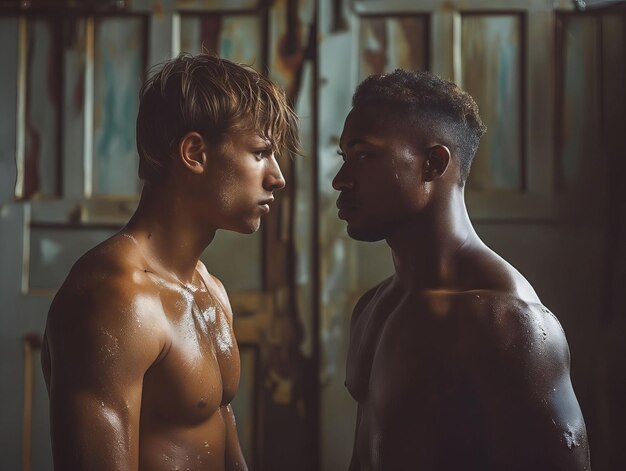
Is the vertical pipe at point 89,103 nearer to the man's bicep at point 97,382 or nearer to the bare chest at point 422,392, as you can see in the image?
the man's bicep at point 97,382

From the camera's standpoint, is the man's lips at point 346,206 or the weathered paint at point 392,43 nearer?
the man's lips at point 346,206

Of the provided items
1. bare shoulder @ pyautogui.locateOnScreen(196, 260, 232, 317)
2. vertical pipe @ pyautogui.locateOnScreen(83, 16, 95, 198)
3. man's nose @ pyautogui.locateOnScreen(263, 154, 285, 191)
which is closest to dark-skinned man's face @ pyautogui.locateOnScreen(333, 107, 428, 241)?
man's nose @ pyautogui.locateOnScreen(263, 154, 285, 191)

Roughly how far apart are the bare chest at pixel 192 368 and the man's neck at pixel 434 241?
407 millimetres

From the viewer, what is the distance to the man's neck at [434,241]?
1396 millimetres

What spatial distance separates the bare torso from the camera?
124cm

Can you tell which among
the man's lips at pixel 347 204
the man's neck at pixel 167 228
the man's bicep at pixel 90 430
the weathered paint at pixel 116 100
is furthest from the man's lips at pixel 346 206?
the weathered paint at pixel 116 100

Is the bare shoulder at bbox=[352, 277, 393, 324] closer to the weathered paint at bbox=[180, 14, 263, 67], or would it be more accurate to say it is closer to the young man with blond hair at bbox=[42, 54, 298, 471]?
the young man with blond hair at bbox=[42, 54, 298, 471]

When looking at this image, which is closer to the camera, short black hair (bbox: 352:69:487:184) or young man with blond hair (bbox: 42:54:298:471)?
young man with blond hair (bbox: 42:54:298:471)

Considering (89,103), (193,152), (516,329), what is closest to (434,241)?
(516,329)

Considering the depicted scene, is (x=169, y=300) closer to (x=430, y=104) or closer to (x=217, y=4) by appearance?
(x=430, y=104)

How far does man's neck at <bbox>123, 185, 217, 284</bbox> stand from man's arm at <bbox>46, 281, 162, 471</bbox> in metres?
0.17

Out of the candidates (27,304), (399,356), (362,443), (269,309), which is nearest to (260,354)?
(269,309)

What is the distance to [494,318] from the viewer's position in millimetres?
1250

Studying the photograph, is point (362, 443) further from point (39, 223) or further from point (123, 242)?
point (39, 223)
